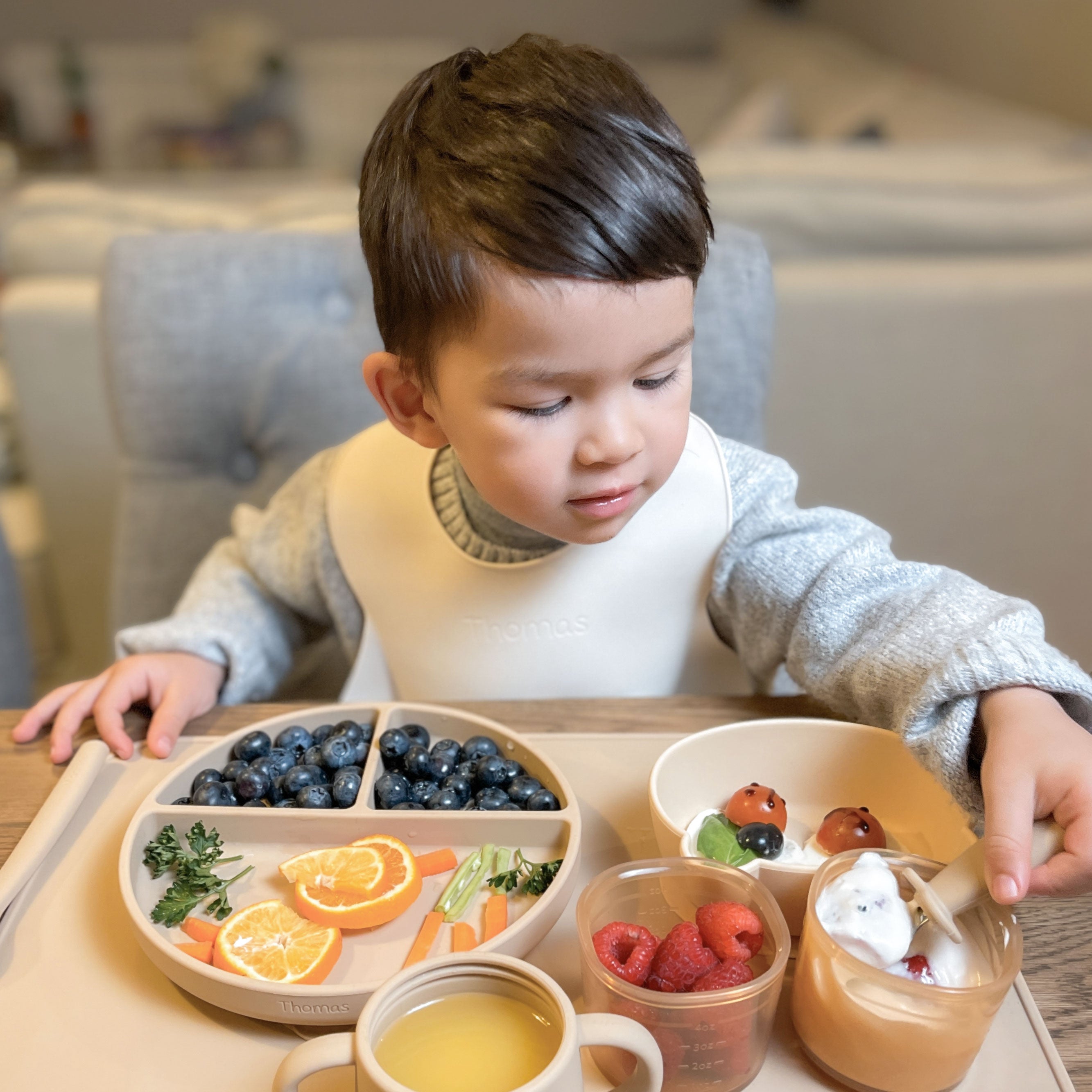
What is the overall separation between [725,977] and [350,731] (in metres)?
0.37

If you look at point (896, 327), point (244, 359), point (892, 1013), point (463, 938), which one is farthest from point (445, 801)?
point (896, 327)

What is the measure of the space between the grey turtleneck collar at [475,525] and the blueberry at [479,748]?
25cm

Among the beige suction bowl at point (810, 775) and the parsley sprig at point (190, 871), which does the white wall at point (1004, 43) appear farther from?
the parsley sprig at point (190, 871)

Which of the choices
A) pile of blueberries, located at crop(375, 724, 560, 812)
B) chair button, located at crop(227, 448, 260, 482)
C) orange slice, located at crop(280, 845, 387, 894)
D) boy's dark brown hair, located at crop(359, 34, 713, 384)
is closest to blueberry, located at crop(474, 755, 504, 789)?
pile of blueberries, located at crop(375, 724, 560, 812)

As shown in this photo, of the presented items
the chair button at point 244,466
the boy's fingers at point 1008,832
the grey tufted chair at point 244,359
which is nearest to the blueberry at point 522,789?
the boy's fingers at point 1008,832

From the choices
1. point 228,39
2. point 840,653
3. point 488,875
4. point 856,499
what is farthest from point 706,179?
point 228,39

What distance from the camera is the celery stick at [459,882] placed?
667mm

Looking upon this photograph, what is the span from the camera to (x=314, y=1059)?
0.48 metres

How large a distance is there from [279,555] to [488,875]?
526 mm

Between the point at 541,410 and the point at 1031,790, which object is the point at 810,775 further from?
the point at 541,410

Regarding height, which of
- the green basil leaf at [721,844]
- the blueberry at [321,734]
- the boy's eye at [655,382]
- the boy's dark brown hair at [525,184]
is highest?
the boy's dark brown hair at [525,184]

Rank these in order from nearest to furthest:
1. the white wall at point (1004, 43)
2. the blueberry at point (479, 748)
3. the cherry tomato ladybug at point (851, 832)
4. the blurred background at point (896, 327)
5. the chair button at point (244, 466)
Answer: the cherry tomato ladybug at point (851, 832) < the blueberry at point (479, 748) < the chair button at point (244, 466) < the blurred background at point (896, 327) < the white wall at point (1004, 43)

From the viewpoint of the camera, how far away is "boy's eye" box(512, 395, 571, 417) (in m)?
0.73

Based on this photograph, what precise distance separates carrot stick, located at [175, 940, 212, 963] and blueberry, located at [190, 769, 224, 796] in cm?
15
